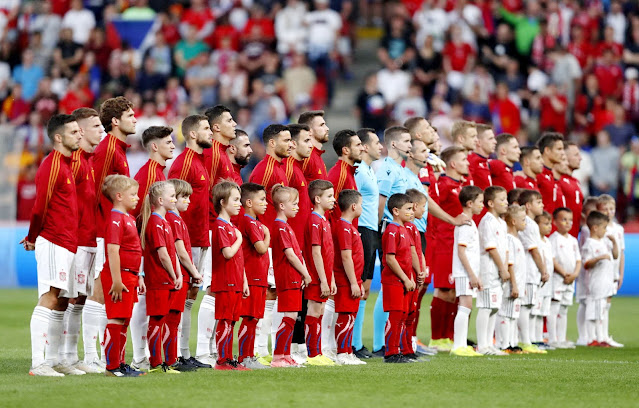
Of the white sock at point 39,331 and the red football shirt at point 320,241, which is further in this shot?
the red football shirt at point 320,241

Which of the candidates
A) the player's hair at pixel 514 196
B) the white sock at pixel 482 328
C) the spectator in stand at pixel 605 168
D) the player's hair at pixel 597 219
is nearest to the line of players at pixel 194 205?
the white sock at pixel 482 328

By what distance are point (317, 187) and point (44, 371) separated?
2996mm

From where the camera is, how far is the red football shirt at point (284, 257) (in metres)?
10.3

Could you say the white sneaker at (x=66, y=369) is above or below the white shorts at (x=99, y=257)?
below

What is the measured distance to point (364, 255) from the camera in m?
11.6

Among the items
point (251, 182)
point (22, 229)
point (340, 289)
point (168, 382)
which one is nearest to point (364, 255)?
point (340, 289)

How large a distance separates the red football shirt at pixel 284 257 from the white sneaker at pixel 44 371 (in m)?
2.15

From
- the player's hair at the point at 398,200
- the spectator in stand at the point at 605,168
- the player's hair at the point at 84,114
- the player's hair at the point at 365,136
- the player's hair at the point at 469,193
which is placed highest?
the spectator in stand at the point at 605,168

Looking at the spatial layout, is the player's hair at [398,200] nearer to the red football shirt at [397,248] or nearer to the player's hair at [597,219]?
the red football shirt at [397,248]

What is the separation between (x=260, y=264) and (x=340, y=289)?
96 cm

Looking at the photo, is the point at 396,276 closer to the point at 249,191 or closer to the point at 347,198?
the point at 347,198

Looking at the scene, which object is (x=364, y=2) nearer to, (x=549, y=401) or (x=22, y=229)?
(x=22, y=229)

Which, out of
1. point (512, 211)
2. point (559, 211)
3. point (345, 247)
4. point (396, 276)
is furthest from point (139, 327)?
point (559, 211)

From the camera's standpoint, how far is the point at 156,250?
9477 millimetres
